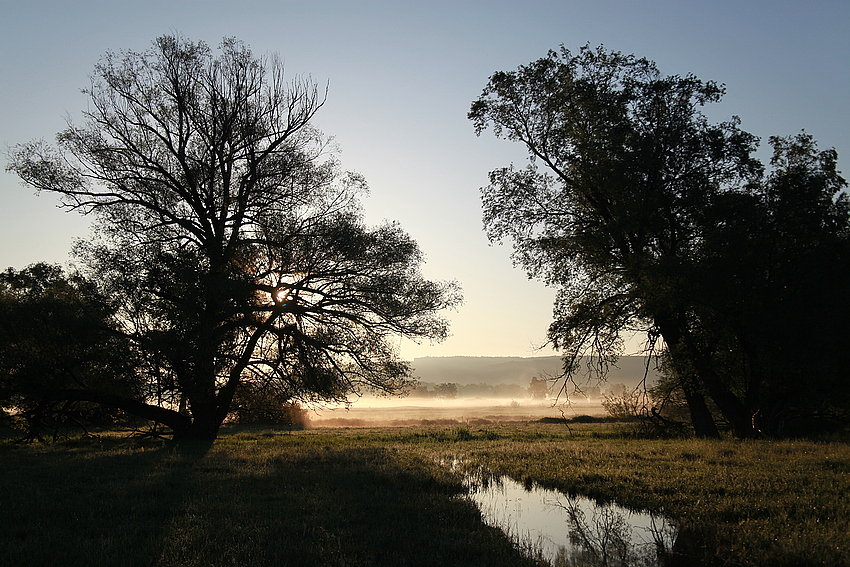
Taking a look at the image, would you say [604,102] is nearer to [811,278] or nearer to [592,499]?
[811,278]

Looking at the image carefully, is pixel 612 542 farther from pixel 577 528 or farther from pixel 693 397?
pixel 693 397

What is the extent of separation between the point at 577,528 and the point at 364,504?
3.33m

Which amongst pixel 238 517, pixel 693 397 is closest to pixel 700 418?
pixel 693 397

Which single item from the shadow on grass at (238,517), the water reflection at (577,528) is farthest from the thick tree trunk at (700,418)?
the shadow on grass at (238,517)

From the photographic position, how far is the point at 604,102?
844 inches

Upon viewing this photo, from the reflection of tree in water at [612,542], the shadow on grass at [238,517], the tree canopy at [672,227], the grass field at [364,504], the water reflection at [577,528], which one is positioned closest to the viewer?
the shadow on grass at [238,517]

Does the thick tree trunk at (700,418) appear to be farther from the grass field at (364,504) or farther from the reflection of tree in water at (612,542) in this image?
the reflection of tree in water at (612,542)

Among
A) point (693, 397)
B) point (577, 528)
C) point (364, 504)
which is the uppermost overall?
point (693, 397)

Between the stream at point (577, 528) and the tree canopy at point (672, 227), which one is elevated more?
the tree canopy at point (672, 227)

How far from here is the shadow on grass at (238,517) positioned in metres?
6.20

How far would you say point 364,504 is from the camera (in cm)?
877

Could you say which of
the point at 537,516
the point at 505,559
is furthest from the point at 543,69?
the point at 505,559

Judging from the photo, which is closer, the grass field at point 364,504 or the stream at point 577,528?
the grass field at point 364,504

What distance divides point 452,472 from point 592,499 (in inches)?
143
